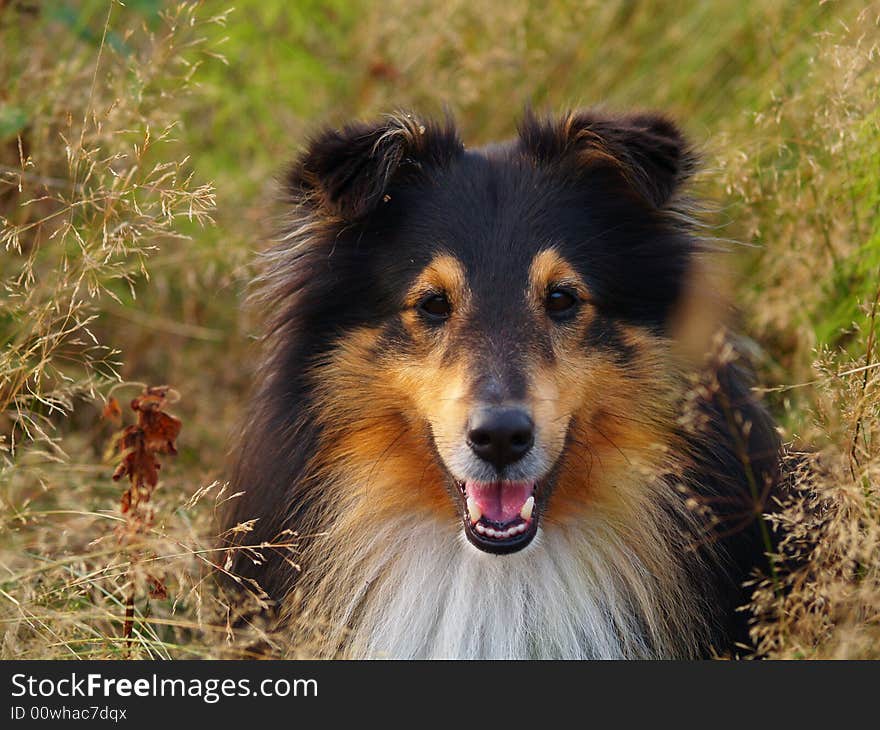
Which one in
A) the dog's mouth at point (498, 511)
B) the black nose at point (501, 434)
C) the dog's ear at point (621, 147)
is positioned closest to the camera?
the black nose at point (501, 434)

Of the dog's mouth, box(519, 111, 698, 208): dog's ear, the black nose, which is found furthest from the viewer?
box(519, 111, 698, 208): dog's ear

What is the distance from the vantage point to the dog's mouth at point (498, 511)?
3.26 meters

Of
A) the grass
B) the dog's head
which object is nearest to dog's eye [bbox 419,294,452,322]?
the dog's head

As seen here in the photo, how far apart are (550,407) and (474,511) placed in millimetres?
365

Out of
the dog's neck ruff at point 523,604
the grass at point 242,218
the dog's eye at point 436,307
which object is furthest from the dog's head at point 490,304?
the grass at point 242,218

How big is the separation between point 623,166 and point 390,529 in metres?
1.30

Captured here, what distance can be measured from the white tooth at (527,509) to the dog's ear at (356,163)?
3.21 ft

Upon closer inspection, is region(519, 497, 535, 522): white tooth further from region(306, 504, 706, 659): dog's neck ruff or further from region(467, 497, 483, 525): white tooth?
region(306, 504, 706, 659): dog's neck ruff

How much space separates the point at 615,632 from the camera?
3.48 m

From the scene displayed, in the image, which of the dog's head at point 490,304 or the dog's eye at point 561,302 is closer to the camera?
the dog's head at point 490,304

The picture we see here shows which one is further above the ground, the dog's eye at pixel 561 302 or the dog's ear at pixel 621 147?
the dog's ear at pixel 621 147

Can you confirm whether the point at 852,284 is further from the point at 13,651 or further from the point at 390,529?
the point at 13,651

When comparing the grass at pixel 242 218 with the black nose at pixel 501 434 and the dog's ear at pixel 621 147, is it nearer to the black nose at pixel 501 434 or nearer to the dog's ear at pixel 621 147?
the dog's ear at pixel 621 147

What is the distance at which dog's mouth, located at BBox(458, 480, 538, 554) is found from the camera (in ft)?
10.7
